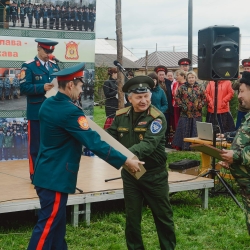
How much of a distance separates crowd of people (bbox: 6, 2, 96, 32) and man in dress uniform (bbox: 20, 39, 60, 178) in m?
2.47

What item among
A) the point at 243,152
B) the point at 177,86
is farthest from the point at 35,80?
the point at 177,86

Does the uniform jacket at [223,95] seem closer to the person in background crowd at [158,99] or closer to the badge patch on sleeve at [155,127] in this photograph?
the person in background crowd at [158,99]

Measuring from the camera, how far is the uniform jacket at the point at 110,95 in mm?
13070

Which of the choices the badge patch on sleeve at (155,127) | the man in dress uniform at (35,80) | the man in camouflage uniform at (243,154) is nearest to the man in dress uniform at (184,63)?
the man in dress uniform at (35,80)

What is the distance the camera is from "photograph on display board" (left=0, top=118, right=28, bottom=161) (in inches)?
354

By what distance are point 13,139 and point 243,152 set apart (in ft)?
18.3

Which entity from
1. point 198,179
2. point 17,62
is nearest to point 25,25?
point 17,62

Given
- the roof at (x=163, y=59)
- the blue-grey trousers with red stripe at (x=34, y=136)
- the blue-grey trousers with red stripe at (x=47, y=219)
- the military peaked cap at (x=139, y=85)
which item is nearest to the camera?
the blue-grey trousers with red stripe at (x=47, y=219)

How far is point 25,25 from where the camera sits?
358 inches

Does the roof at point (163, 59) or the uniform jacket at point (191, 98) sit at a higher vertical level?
the roof at point (163, 59)

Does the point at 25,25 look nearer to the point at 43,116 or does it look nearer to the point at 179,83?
the point at 179,83

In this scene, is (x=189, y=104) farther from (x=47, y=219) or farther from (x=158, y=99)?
(x=47, y=219)

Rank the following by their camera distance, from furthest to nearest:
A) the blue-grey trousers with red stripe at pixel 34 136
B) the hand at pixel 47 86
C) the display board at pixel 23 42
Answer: the display board at pixel 23 42
the blue-grey trousers with red stripe at pixel 34 136
the hand at pixel 47 86

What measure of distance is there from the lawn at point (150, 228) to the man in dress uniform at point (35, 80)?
1073mm
